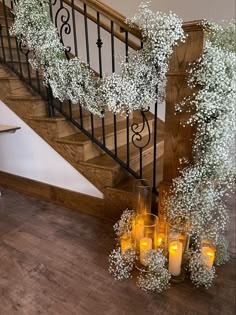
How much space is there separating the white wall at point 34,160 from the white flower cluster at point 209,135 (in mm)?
879

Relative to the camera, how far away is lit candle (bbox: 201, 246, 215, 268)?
148 cm

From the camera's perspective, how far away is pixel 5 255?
1.71 meters

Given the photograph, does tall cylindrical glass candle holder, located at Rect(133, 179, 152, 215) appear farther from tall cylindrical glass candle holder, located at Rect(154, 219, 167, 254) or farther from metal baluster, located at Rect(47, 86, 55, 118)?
metal baluster, located at Rect(47, 86, 55, 118)

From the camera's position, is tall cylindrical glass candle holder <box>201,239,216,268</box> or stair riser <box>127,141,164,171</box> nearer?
tall cylindrical glass candle holder <box>201,239,216,268</box>

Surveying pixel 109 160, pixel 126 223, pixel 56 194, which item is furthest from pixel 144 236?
pixel 56 194

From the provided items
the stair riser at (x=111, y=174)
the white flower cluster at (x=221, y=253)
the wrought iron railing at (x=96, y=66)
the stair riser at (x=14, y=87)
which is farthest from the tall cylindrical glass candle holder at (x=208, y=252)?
the stair riser at (x=14, y=87)

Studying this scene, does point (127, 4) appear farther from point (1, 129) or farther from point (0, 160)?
point (0, 160)

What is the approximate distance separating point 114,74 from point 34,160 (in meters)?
1.30

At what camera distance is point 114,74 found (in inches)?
62.6

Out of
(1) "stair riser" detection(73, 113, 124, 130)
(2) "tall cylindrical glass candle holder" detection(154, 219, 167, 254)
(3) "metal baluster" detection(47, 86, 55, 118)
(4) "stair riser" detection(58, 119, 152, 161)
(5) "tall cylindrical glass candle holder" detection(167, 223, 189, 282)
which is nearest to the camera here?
(5) "tall cylindrical glass candle holder" detection(167, 223, 189, 282)

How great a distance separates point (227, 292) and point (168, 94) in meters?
1.16

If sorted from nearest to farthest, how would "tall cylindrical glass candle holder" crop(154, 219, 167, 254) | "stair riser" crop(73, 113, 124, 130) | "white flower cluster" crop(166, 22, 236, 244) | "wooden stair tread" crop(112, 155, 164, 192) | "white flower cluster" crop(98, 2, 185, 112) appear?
1. "white flower cluster" crop(166, 22, 236, 244)
2. "white flower cluster" crop(98, 2, 185, 112)
3. "tall cylindrical glass candle holder" crop(154, 219, 167, 254)
4. "wooden stair tread" crop(112, 155, 164, 192)
5. "stair riser" crop(73, 113, 124, 130)

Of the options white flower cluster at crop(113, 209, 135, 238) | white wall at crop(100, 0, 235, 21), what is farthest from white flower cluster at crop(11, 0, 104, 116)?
white wall at crop(100, 0, 235, 21)

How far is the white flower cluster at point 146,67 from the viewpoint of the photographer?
1.39m
